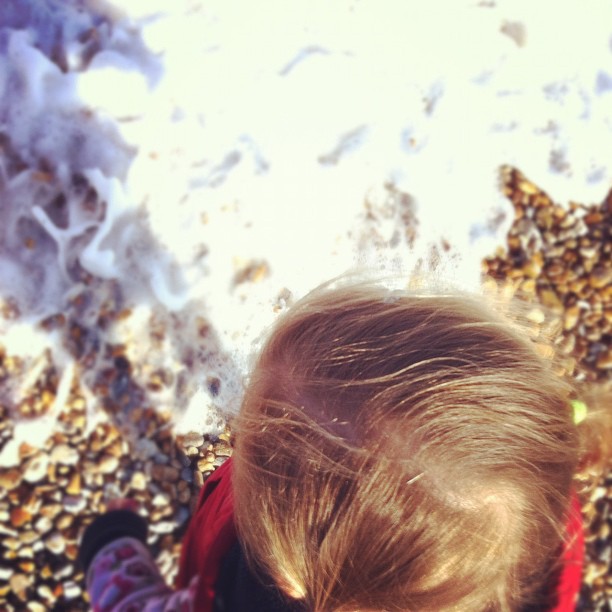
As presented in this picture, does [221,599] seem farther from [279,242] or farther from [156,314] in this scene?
[279,242]

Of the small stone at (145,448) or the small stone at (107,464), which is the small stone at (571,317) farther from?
the small stone at (107,464)

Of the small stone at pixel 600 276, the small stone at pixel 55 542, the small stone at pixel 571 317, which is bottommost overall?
the small stone at pixel 55 542

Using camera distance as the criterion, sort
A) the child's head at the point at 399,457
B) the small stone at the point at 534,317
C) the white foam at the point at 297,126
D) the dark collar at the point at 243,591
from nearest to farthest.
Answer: the child's head at the point at 399,457 < the dark collar at the point at 243,591 < the small stone at the point at 534,317 < the white foam at the point at 297,126

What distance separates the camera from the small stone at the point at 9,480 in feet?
5.15

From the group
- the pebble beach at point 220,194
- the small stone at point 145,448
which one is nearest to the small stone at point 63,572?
the pebble beach at point 220,194

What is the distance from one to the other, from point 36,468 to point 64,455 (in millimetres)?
81

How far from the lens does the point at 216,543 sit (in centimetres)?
125

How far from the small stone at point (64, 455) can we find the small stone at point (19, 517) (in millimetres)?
158

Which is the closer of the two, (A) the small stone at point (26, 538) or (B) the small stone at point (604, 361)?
(A) the small stone at point (26, 538)

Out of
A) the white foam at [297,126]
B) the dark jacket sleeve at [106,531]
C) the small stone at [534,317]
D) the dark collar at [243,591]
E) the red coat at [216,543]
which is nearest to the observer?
the dark collar at [243,591]

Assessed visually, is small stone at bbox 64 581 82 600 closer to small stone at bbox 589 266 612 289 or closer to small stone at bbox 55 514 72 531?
small stone at bbox 55 514 72 531

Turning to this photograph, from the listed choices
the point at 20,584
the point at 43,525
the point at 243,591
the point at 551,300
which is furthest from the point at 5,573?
the point at 551,300

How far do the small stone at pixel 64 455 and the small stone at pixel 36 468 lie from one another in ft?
0.08

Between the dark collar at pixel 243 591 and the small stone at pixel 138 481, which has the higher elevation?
the dark collar at pixel 243 591
